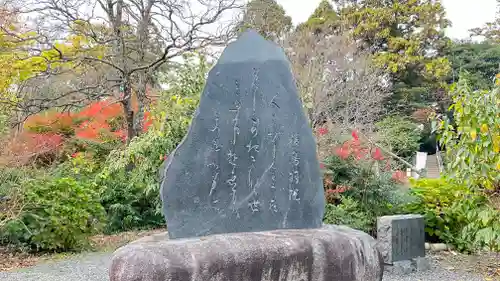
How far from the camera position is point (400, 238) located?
6.18m

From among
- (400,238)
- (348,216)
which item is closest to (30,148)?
(348,216)

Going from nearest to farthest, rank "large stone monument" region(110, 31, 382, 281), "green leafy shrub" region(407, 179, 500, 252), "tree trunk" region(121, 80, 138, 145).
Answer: "large stone monument" region(110, 31, 382, 281) → "green leafy shrub" region(407, 179, 500, 252) → "tree trunk" region(121, 80, 138, 145)

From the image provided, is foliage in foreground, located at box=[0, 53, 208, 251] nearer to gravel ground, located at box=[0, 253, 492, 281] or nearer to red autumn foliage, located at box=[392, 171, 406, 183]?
gravel ground, located at box=[0, 253, 492, 281]

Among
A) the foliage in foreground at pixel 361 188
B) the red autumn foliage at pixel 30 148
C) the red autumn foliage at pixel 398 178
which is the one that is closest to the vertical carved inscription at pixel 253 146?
the foliage in foreground at pixel 361 188

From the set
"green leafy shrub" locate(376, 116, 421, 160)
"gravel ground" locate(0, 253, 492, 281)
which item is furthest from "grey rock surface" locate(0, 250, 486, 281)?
"green leafy shrub" locate(376, 116, 421, 160)

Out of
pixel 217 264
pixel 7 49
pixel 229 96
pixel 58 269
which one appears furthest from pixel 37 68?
pixel 217 264

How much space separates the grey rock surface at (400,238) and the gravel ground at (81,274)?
0.78 ft

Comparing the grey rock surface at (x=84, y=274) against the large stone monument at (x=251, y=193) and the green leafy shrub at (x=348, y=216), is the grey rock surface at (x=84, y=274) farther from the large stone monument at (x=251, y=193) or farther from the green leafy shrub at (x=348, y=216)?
the large stone monument at (x=251, y=193)

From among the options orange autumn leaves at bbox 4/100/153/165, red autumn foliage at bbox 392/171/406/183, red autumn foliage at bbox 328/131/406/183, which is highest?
orange autumn leaves at bbox 4/100/153/165

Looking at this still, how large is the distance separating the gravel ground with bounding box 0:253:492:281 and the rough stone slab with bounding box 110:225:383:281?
2262mm

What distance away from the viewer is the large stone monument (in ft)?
11.4

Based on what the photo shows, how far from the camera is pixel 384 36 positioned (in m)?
19.4

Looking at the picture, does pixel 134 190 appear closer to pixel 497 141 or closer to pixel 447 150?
pixel 447 150

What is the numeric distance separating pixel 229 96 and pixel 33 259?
4.51m
